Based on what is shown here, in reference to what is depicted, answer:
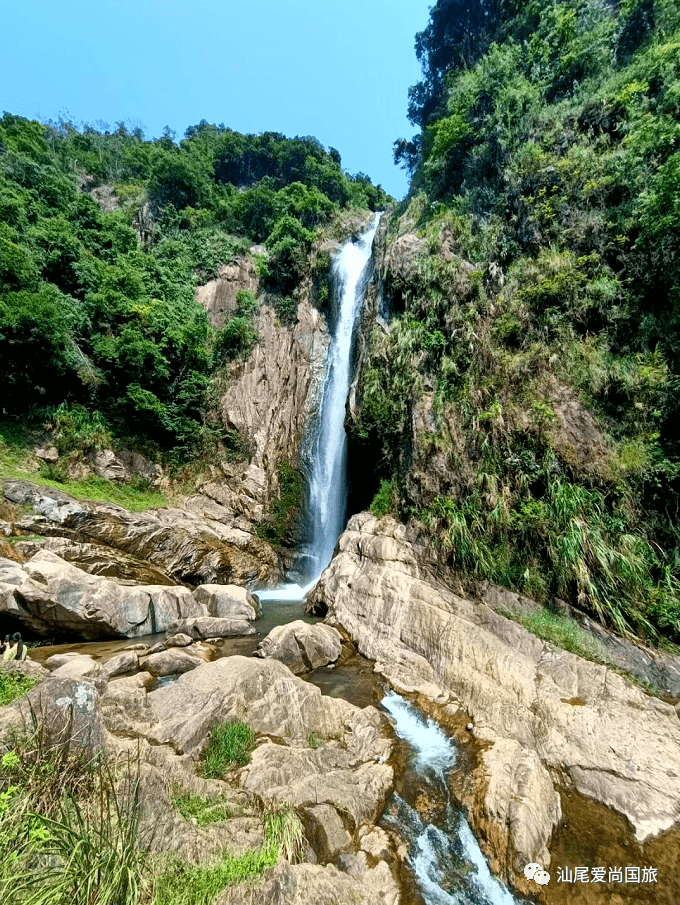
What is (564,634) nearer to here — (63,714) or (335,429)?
(63,714)

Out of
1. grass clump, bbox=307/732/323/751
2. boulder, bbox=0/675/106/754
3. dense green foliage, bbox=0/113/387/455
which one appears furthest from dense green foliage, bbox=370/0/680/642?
dense green foliage, bbox=0/113/387/455

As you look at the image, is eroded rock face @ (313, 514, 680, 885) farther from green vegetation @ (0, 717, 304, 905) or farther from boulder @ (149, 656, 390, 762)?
green vegetation @ (0, 717, 304, 905)

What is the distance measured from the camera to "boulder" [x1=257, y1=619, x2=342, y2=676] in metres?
8.08

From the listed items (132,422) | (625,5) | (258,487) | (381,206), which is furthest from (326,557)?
(381,206)

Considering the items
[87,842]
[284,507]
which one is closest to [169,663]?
[87,842]

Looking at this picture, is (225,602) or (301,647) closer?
(301,647)

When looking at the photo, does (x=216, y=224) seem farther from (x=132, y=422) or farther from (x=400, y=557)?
(x=400, y=557)

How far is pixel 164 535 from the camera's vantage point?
43.8ft

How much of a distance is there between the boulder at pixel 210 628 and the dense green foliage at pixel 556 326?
209 inches

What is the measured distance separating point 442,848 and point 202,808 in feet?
8.55

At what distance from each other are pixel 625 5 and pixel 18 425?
84.6ft

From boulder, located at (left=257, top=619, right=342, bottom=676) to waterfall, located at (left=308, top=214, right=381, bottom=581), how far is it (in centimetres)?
738

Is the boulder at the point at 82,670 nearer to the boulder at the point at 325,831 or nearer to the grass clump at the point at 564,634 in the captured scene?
the boulder at the point at 325,831

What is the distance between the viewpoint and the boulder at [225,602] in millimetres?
10758
